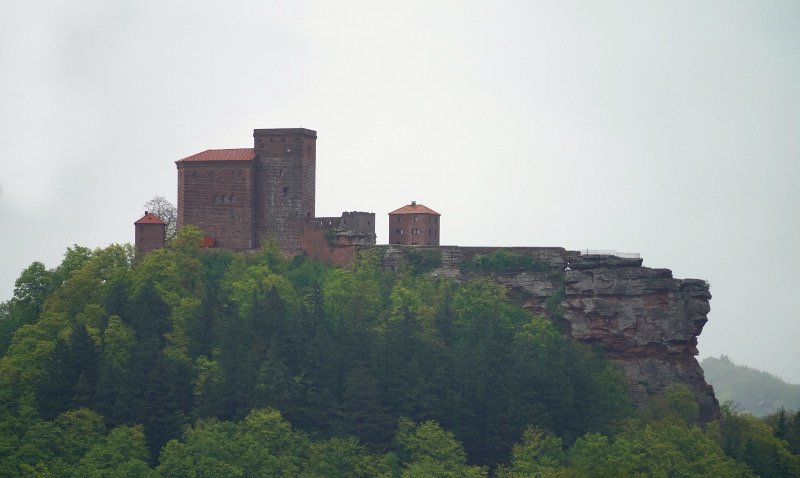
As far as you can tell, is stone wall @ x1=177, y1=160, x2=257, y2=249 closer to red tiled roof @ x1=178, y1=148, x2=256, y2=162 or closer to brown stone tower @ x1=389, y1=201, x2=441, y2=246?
red tiled roof @ x1=178, y1=148, x2=256, y2=162

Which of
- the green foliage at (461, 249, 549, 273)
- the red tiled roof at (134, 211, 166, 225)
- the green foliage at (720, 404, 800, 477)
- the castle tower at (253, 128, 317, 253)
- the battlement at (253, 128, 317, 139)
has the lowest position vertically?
the green foliage at (720, 404, 800, 477)

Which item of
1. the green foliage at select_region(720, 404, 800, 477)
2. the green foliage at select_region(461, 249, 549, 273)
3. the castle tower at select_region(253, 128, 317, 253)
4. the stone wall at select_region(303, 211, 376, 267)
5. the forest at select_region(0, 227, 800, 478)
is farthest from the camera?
the green foliage at select_region(461, 249, 549, 273)

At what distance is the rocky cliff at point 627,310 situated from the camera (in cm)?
8519

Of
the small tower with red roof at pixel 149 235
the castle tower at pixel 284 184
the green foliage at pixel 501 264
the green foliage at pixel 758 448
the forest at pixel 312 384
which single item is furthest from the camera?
the green foliage at pixel 501 264

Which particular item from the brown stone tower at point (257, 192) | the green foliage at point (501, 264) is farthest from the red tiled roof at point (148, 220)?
the green foliage at point (501, 264)

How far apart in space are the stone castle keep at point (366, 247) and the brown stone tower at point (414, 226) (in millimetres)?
2652

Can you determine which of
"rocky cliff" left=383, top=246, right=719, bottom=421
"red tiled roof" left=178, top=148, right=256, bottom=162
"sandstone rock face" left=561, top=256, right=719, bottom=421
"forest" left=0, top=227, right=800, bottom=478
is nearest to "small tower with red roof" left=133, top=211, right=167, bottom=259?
"forest" left=0, top=227, right=800, bottom=478

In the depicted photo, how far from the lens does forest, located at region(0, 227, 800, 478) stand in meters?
72.1

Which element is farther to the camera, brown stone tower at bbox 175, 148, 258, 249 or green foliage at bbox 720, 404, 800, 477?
brown stone tower at bbox 175, 148, 258, 249

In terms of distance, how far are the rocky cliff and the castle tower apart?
9556 mm

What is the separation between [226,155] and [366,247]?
940 centimetres

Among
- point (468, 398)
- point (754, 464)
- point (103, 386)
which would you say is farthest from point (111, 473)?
point (754, 464)

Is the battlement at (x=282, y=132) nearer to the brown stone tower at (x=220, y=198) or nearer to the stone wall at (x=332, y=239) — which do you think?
the brown stone tower at (x=220, y=198)

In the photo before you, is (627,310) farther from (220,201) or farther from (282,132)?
(220,201)
